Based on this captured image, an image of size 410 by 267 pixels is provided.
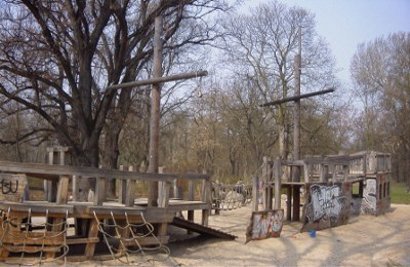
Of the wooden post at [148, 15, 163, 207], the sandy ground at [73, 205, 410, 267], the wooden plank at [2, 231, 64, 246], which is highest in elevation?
the wooden post at [148, 15, 163, 207]

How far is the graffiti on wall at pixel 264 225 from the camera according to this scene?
1739 centimetres

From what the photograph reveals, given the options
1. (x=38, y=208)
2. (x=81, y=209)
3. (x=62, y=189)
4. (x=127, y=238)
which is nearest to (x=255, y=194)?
(x=127, y=238)

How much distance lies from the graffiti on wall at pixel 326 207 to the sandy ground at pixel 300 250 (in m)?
0.45

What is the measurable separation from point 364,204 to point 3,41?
1795 cm

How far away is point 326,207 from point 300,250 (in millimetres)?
5401

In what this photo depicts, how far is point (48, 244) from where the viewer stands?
12.9 metres

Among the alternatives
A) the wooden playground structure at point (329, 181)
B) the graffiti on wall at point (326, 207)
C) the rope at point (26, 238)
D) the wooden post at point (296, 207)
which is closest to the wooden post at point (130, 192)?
the rope at point (26, 238)

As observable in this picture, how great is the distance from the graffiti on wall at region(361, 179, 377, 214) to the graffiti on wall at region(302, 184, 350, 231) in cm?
386

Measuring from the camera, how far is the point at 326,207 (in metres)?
21.7

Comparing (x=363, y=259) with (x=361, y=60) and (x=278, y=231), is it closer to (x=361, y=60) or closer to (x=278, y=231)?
(x=278, y=231)

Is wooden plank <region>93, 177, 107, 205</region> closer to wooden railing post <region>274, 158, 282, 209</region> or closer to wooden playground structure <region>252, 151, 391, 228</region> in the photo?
wooden playground structure <region>252, 151, 391, 228</region>

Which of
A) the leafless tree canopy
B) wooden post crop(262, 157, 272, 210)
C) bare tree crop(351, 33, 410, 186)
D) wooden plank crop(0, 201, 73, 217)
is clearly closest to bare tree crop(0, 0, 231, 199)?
the leafless tree canopy

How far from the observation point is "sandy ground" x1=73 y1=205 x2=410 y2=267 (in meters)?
14.9

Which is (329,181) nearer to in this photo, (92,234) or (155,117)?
(155,117)
